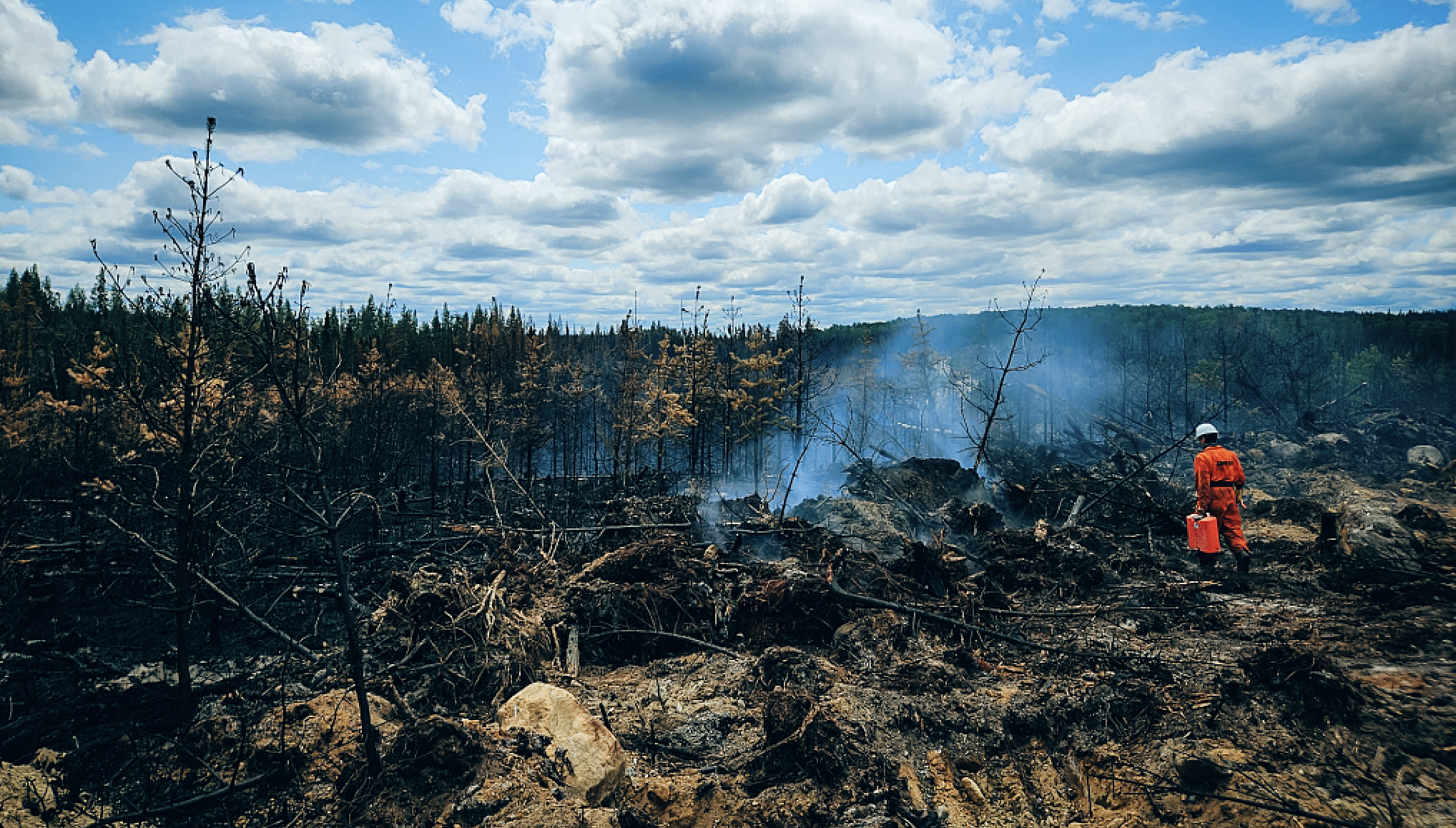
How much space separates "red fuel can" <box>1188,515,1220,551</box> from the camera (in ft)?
25.8

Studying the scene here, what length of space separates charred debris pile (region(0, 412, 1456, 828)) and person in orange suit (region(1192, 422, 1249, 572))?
0.45 m

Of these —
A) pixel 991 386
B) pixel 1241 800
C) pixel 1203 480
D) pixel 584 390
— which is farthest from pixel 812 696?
pixel 991 386

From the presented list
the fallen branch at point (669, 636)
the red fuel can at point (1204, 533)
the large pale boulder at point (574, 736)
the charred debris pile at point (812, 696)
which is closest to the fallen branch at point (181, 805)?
the charred debris pile at point (812, 696)

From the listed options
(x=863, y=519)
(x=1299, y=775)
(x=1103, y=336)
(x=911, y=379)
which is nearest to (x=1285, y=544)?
(x=863, y=519)

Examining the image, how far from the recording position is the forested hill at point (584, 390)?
25.3 ft

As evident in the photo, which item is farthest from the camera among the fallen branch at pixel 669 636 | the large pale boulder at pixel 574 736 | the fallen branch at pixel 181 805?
the fallen branch at pixel 669 636

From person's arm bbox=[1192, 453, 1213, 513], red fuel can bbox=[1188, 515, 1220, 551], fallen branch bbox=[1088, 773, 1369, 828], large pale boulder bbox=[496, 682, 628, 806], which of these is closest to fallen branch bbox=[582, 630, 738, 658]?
large pale boulder bbox=[496, 682, 628, 806]

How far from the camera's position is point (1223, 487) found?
7.97m

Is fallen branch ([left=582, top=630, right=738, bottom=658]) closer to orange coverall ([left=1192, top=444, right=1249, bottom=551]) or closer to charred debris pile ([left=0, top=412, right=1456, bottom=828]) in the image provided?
charred debris pile ([left=0, top=412, right=1456, bottom=828])

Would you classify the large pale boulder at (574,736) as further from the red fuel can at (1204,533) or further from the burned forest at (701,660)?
the red fuel can at (1204,533)

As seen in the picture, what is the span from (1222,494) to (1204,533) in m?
0.56

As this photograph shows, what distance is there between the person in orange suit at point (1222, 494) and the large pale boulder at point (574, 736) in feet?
25.1

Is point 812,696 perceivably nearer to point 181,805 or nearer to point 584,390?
point 181,805

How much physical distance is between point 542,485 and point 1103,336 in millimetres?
78703
